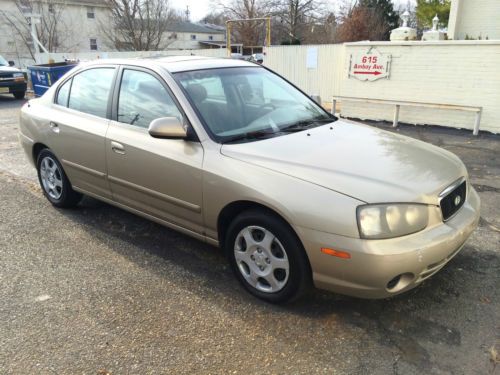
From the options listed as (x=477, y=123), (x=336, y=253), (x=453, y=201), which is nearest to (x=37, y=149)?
(x=336, y=253)

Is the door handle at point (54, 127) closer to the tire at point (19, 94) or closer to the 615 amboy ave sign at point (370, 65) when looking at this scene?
the 615 amboy ave sign at point (370, 65)

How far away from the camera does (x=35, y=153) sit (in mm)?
5117

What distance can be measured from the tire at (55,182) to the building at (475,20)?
45.2 ft

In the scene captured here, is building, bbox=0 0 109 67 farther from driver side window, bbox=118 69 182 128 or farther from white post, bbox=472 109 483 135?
driver side window, bbox=118 69 182 128

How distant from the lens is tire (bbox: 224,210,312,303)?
9.35 feet

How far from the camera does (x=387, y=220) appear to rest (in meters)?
2.61

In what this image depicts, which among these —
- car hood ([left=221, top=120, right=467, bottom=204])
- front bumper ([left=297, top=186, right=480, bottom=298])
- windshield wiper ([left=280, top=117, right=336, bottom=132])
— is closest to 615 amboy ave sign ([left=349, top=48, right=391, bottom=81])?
windshield wiper ([left=280, top=117, right=336, bottom=132])

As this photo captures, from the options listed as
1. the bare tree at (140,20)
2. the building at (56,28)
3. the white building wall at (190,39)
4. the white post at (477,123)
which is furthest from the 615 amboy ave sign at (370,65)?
the white building wall at (190,39)

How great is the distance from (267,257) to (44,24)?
39.2 m

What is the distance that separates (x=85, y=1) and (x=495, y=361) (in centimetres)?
4758

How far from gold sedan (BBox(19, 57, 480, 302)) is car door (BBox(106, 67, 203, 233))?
1cm

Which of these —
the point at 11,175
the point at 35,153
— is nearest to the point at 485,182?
the point at 35,153

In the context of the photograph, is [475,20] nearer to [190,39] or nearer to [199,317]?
[199,317]

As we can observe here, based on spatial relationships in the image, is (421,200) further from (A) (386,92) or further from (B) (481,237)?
(A) (386,92)
